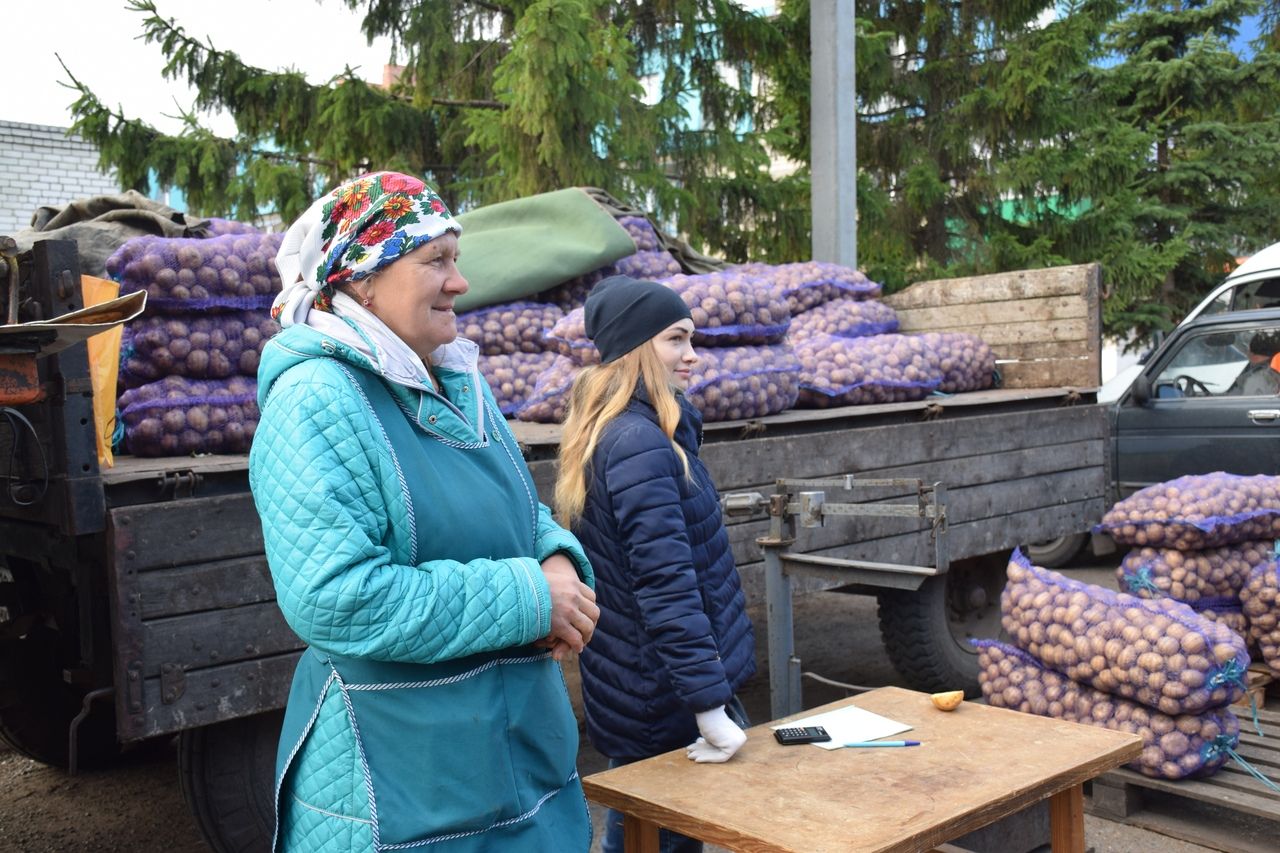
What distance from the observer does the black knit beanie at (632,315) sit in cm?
273

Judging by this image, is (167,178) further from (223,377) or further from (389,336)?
(389,336)

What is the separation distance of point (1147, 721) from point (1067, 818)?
1634 mm

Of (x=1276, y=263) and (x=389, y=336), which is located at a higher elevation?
(x=1276, y=263)

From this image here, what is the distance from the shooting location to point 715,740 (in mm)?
2320

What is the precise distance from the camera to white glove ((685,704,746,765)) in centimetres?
231

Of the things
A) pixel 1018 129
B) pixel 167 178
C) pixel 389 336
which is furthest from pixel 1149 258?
pixel 389 336

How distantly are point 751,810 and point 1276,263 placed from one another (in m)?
8.51

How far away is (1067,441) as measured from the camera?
18.2ft

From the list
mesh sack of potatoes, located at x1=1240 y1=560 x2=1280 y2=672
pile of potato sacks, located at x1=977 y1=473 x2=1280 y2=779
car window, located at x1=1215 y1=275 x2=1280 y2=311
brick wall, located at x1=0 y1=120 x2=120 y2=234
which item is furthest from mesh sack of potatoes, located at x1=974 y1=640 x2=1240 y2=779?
brick wall, located at x1=0 y1=120 x2=120 y2=234

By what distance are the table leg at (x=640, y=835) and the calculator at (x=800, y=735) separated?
1.11 ft

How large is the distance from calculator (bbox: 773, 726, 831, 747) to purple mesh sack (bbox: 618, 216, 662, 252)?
353 centimetres

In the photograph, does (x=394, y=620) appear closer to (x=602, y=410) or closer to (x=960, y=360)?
(x=602, y=410)

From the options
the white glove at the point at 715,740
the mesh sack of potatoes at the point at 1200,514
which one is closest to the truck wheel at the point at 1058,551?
the mesh sack of potatoes at the point at 1200,514

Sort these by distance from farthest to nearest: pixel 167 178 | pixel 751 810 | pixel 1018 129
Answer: pixel 1018 129 < pixel 167 178 < pixel 751 810
